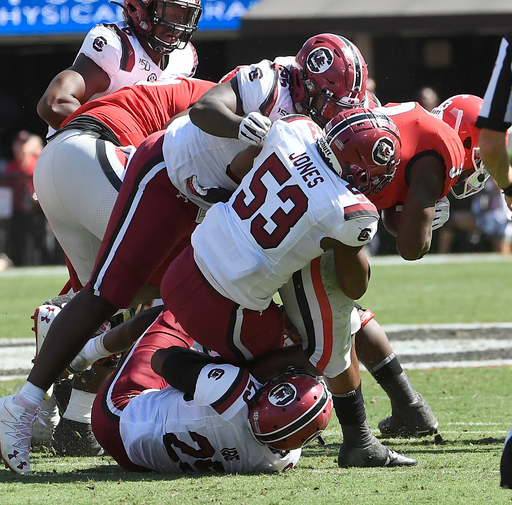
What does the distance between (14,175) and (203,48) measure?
6.11 m

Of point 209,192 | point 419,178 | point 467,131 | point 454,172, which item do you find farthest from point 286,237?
point 467,131

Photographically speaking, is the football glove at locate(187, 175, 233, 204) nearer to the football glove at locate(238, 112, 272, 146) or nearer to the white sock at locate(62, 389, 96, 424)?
the football glove at locate(238, 112, 272, 146)

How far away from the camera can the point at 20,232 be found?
13.6 m

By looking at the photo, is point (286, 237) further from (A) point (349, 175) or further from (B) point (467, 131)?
(B) point (467, 131)

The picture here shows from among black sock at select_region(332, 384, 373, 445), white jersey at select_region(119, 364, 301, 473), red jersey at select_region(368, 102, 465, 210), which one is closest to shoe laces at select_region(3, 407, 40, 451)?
white jersey at select_region(119, 364, 301, 473)

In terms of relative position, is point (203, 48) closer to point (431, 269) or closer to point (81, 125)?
point (431, 269)

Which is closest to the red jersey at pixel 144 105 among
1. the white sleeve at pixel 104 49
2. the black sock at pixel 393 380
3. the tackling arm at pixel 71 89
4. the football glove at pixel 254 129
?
the tackling arm at pixel 71 89

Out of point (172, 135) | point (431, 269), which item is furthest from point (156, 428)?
point (431, 269)

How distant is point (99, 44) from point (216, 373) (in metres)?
2.04

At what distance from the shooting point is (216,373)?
11.1 feet

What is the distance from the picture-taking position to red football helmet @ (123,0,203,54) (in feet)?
15.1

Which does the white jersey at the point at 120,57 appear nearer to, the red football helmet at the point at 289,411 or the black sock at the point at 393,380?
the black sock at the point at 393,380

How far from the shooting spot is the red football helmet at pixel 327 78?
3711 mm

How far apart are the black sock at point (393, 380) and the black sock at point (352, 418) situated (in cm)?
48
